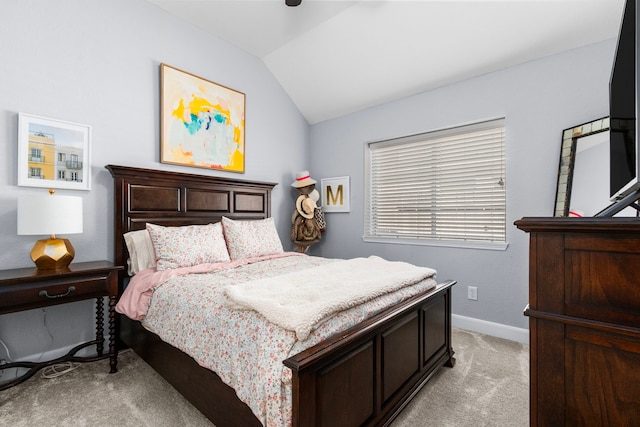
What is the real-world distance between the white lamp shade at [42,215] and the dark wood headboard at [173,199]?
1.83 ft

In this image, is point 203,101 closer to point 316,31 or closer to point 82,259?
point 316,31

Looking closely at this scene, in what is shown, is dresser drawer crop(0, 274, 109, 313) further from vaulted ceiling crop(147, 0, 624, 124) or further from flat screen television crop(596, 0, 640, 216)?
flat screen television crop(596, 0, 640, 216)

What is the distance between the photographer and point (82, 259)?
2467mm

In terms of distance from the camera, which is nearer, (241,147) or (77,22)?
(77,22)

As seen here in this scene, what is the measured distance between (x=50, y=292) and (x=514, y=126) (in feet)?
12.4

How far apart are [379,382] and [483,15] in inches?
113

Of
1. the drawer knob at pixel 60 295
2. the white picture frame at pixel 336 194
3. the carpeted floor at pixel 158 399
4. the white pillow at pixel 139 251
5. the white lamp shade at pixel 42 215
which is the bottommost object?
the carpeted floor at pixel 158 399

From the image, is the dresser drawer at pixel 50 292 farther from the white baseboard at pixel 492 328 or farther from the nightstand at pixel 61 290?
the white baseboard at pixel 492 328

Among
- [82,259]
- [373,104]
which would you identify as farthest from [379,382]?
[373,104]

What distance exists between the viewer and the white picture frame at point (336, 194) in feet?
13.1

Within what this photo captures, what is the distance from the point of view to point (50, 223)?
1.97 m

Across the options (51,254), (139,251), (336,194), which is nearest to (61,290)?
(51,254)

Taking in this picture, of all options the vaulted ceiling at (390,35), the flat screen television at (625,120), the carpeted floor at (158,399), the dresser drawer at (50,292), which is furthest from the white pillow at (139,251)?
the flat screen television at (625,120)

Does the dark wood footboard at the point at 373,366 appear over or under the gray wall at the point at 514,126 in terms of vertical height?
under
